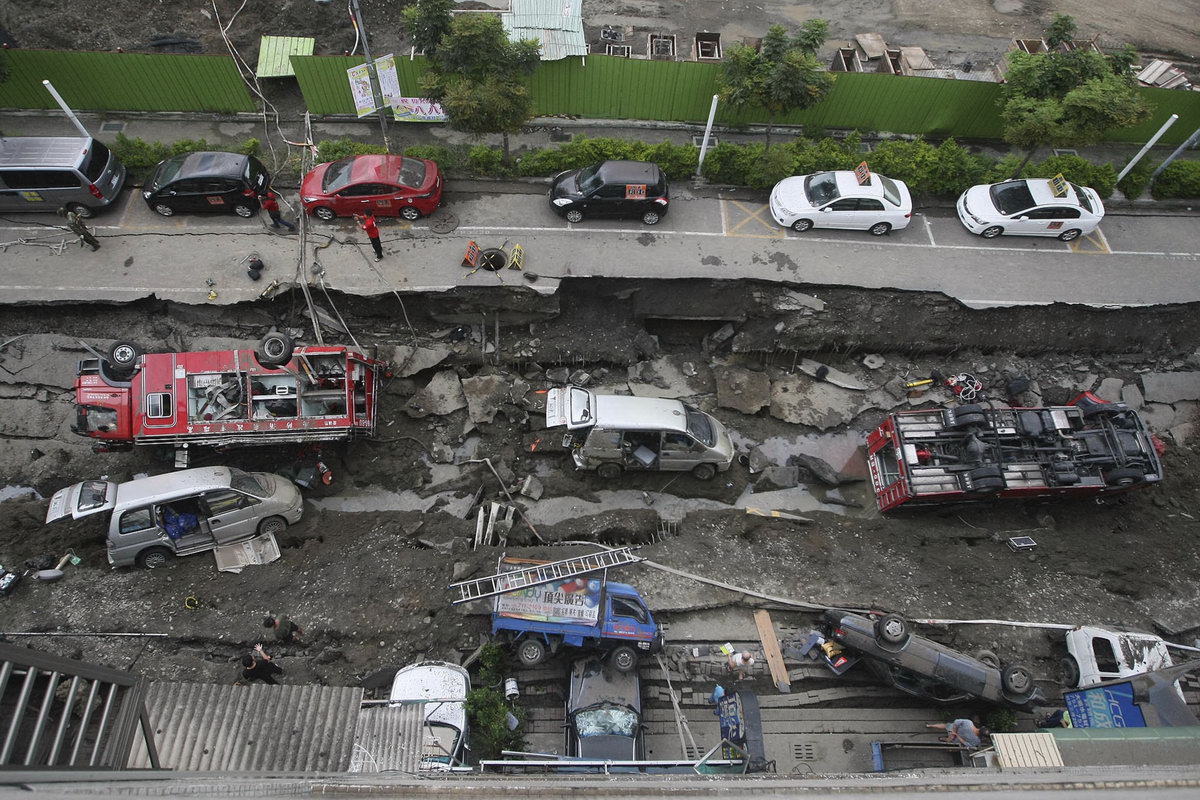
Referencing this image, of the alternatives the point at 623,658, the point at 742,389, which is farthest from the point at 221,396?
the point at 742,389

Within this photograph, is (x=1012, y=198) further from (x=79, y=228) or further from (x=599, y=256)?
(x=79, y=228)

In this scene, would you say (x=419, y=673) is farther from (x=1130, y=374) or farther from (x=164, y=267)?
(x=1130, y=374)

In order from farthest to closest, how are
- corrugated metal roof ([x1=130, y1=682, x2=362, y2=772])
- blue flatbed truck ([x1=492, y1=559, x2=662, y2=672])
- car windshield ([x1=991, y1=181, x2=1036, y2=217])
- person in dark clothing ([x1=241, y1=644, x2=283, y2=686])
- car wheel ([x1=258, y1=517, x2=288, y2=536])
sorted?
car windshield ([x1=991, y1=181, x2=1036, y2=217]) < car wheel ([x1=258, y1=517, x2=288, y2=536]) < blue flatbed truck ([x1=492, y1=559, x2=662, y2=672]) < person in dark clothing ([x1=241, y1=644, x2=283, y2=686]) < corrugated metal roof ([x1=130, y1=682, x2=362, y2=772])

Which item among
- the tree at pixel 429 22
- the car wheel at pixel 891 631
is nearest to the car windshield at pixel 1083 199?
the car wheel at pixel 891 631

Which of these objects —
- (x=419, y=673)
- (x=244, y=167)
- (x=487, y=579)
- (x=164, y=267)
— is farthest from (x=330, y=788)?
(x=244, y=167)

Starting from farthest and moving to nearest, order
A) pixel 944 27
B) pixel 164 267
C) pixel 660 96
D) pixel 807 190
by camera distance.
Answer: pixel 944 27
pixel 660 96
pixel 807 190
pixel 164 267

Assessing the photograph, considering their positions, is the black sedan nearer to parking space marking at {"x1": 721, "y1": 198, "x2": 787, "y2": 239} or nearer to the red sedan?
the red sedan

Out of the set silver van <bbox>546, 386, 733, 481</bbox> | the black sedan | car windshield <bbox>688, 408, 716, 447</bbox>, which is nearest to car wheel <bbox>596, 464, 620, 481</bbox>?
silver van <bbox>546, 386, 733, 481</bbox>
